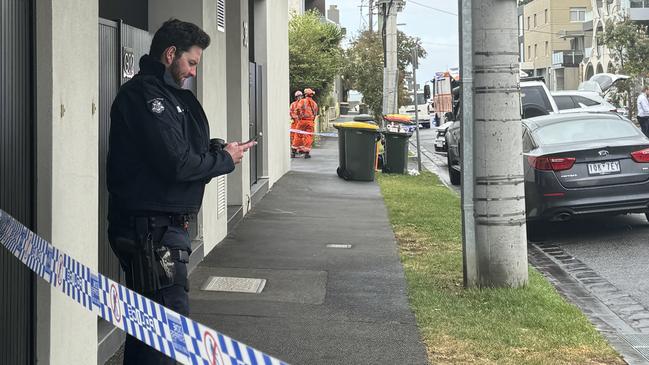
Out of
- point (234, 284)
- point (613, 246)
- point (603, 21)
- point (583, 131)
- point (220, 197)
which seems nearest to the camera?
point (234, 284)

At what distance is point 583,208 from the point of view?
11.0 metres

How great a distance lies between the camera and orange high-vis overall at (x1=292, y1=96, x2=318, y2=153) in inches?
916

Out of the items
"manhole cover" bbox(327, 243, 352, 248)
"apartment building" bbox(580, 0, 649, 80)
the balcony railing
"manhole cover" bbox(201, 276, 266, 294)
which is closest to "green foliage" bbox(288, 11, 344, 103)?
"manhole cover" bbox(327, 243, 352, 248)

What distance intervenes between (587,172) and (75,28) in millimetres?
7651

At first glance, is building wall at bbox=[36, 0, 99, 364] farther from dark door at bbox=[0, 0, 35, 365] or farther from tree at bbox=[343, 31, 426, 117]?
tree at bbox=[343, 31, 426, 117]

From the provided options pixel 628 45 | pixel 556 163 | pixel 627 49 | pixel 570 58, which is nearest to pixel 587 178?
pixel 556 163

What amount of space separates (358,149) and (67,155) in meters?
13.8

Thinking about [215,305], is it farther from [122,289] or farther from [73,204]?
[122,289]

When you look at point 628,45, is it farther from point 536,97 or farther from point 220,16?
point 220,16

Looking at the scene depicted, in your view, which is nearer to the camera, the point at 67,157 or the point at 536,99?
the point at 67,157

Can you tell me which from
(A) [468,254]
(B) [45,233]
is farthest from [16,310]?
(A) [468,254]

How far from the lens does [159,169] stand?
4148 mm

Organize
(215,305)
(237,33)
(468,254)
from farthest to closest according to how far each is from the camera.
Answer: (237,33) → (468,254) → (215,305)

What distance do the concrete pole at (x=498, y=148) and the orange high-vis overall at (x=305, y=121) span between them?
607 inches
